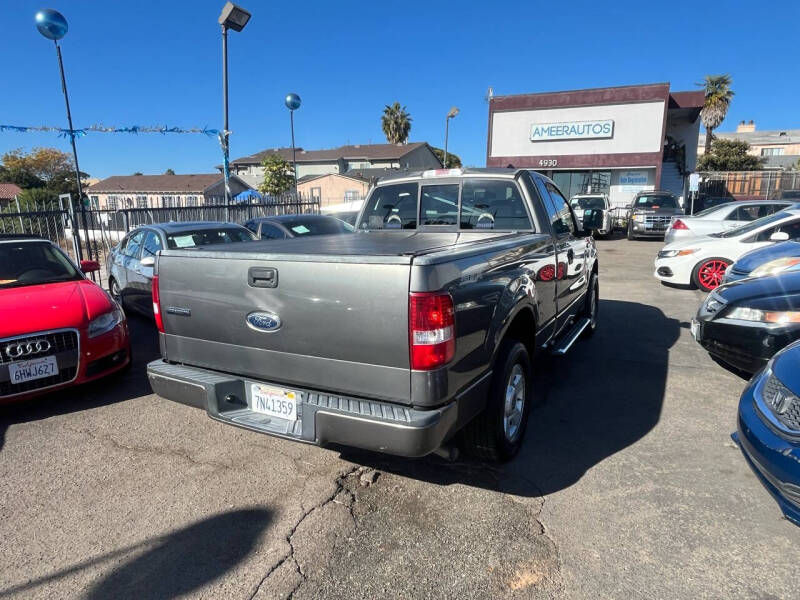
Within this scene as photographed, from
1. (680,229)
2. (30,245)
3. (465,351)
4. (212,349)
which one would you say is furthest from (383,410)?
(680,229)

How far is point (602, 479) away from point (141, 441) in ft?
10.7

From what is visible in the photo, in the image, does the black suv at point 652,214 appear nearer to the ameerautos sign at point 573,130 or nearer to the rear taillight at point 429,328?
the ameerautos sign at point 573,130

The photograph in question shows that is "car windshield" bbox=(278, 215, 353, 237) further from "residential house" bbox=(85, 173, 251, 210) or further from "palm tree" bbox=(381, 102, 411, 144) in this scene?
"palm tree" bbox=(381, 102, 411, 144)

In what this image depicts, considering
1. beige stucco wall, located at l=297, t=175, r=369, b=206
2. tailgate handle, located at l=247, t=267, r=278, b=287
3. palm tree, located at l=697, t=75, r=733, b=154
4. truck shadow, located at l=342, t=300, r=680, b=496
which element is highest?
palm tree, located at l=697, t=75, r=733, b=154

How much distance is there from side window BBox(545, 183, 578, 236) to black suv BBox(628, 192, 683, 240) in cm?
1537

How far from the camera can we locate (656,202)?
1948cm

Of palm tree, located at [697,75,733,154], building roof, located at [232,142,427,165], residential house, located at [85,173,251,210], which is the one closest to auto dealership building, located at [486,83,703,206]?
palm tree, located at [697,75,733,154]

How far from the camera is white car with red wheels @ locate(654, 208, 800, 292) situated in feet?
27.8

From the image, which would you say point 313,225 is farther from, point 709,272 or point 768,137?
point 768,137

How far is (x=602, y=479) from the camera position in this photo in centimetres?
317

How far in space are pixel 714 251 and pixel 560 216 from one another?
19.7ft

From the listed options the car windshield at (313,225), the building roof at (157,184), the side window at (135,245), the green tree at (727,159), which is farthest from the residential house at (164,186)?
the green tree at (727,159)

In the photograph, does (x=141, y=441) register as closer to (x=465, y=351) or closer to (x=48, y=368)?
(x=48, y=368)

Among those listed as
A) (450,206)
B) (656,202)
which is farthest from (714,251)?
(656,202)
